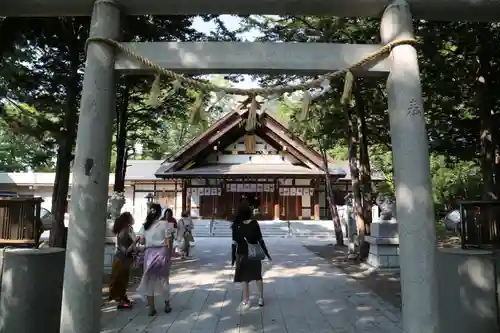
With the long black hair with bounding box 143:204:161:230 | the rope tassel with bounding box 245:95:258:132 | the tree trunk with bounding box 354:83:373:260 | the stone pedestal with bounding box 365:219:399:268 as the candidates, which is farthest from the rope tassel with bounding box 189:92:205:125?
the tree trunk with bounding box 354:83:373:260

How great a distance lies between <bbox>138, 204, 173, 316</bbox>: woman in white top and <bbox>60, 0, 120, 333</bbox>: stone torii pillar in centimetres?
228

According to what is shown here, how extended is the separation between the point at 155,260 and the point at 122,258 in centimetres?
96

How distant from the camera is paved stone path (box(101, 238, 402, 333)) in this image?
5.44 m

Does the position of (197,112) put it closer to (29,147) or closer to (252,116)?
(252,116)

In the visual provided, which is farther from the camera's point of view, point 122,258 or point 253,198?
point 253,198

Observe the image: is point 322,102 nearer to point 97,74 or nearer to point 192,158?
point 97,74

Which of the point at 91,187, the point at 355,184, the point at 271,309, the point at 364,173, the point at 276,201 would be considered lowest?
the point at 271,309

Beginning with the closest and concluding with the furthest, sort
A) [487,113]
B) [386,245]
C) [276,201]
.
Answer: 1. [487,113]
2. [386,245]
3. [276,201]

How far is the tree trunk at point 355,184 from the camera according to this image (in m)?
12.6

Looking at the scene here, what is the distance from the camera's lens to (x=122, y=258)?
6691 millimetres

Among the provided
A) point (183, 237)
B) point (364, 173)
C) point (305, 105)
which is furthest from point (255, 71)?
point (183, 237)

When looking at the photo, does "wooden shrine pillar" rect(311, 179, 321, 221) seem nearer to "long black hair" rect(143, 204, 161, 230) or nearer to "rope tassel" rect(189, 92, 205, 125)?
"long black hair" rect(143, 204, 161, 230)

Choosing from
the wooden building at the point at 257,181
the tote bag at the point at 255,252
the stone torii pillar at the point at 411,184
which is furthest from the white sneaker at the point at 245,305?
the wooden building at the point at 257,181

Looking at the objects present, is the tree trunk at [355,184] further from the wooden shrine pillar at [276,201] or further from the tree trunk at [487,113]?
the wooden shrine pillar at [276,201]
